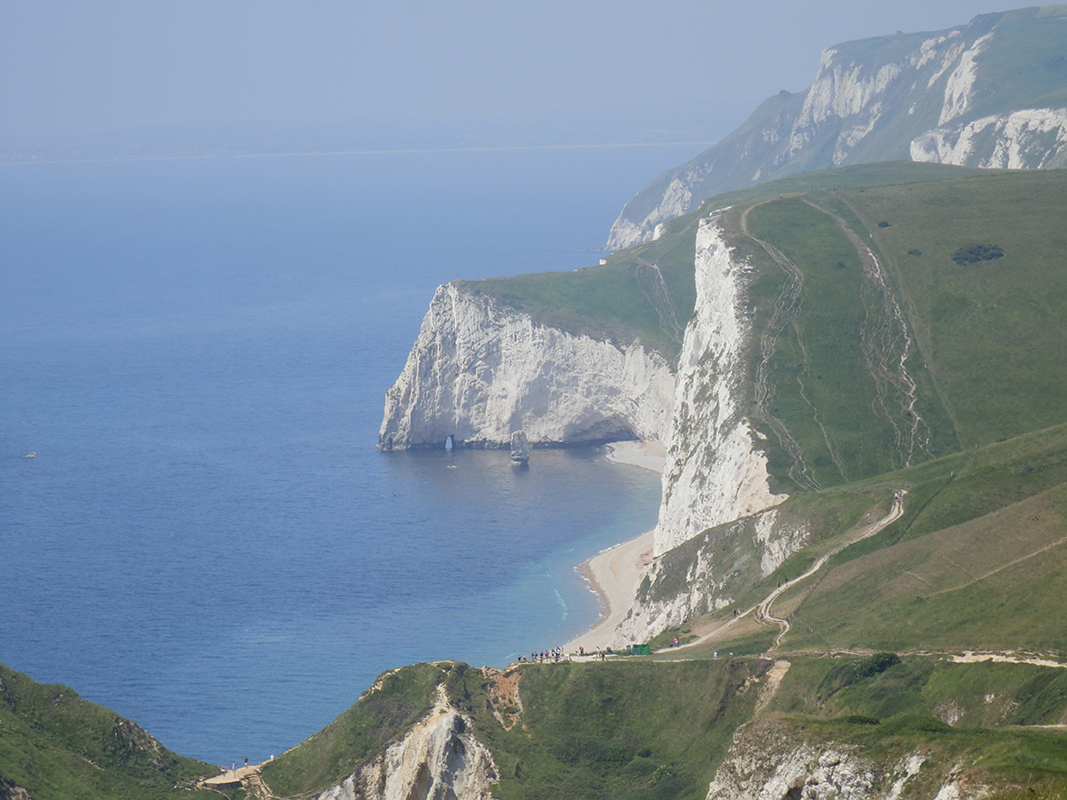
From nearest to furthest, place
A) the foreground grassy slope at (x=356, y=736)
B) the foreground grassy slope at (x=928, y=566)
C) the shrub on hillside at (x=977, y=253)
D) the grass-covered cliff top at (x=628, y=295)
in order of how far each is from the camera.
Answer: the foreground grassy slope at (x=356, y=736) → the foreground grassy slope at (x=928, y=566) → the shrub on hillside at (x=977, y=253) → the grass-covered cliff top at (x=628, y=295)

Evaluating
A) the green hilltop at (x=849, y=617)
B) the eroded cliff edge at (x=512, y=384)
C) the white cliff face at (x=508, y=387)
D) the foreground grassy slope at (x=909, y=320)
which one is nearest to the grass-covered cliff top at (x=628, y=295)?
the eroded cliff edge at (x=512, y=384)

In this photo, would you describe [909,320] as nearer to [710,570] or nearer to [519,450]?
[710,570]

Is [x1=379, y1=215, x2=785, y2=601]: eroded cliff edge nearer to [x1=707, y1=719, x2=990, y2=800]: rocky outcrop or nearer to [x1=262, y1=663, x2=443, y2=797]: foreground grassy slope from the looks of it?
[x1=262, y1=663, x2=443, y2=797]: foreground grassy slope

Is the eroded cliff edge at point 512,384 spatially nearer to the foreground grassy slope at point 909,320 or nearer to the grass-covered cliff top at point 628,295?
the grass-covered cliff top at point 628,295

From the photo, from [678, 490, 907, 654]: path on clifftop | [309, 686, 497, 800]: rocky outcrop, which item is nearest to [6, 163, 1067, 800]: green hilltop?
[678, 490, 907, 654]: path on clifftop

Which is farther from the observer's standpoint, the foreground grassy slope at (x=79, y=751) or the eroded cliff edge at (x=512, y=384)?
the eroded cliff edge at (x=512, y=384)

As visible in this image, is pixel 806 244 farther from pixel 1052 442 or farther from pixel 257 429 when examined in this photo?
pixel 257 429

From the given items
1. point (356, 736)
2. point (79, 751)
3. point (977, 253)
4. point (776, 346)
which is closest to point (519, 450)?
point (776, 346)

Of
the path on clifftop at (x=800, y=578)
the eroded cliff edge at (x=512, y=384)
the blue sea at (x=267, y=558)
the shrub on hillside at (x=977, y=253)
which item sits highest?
the eroded cliff edge at (x=512, y=384)
